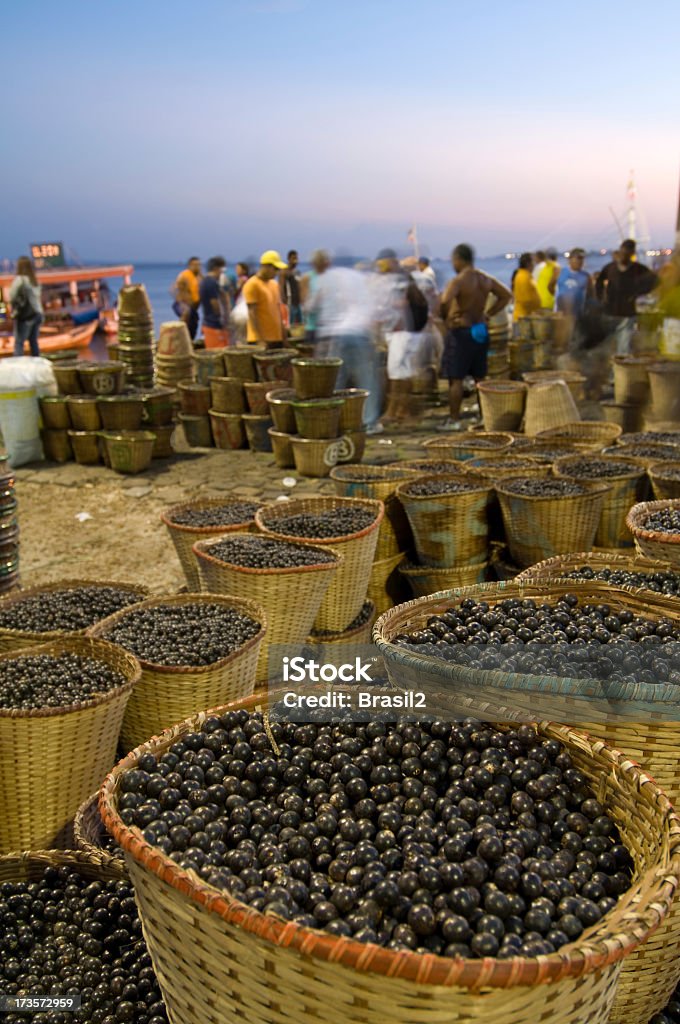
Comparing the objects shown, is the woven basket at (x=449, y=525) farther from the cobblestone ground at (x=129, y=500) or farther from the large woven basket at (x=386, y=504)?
the cobblestone ground at (x=129, y=500)

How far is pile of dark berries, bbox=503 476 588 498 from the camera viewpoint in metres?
4.48

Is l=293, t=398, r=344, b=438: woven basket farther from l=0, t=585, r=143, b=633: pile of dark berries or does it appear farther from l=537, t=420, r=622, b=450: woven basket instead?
l=0, t=585, r=143, b=633: pile of dark berries

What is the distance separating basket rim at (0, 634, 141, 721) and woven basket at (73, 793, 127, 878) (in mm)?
288

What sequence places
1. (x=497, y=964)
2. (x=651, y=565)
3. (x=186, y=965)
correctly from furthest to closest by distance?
1. (x=651, y=565)
2. (x=186, y=965)
3. (x=497, y=964)

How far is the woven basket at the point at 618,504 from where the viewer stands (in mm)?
4691

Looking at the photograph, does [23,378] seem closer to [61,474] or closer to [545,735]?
[61,474]

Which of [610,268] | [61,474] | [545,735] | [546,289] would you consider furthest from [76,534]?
[546,289]

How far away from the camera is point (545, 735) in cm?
193

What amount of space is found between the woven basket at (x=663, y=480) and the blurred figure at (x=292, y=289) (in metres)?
10.3

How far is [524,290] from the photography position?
12.0m

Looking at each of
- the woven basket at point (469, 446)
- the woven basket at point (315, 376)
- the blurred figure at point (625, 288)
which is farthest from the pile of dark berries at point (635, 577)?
the blurred figure at point (625, 288)

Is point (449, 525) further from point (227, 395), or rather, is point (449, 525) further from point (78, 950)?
point (227, 395)

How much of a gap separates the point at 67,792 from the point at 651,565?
224cm

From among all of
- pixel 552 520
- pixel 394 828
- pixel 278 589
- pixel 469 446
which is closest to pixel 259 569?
pixel 278 589
